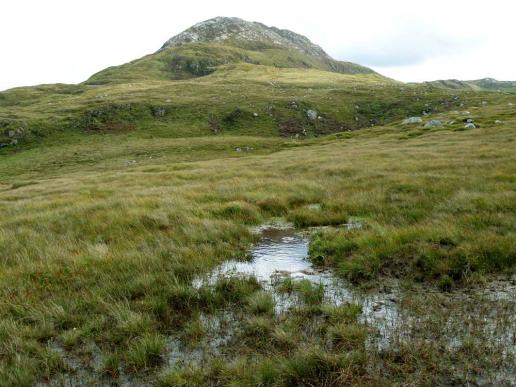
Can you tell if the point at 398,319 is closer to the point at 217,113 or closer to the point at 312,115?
the point at 312,115

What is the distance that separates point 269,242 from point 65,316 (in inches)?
203

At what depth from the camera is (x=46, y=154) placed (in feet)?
181

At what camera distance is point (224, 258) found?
8766 millimetres

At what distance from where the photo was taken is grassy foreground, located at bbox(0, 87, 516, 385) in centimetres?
491

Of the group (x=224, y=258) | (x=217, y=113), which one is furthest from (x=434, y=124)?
(x=224, y=258)

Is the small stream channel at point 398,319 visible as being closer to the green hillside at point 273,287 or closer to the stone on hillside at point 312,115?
the green hillside at point 273,287

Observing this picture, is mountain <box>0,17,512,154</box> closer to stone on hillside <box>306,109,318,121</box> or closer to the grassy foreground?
stone on hillside <box>306,109,318,121</box>

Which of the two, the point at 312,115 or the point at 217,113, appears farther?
the point at 217,113

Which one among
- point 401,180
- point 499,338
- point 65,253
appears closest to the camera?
point 499,338

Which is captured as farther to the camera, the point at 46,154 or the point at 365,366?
the point at 46,154

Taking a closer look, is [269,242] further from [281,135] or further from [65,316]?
[281,135]

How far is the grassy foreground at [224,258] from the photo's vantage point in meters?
4.91

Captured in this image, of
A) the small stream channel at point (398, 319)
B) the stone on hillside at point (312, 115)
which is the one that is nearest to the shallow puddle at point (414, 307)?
the small stream channel at point (398, 319)

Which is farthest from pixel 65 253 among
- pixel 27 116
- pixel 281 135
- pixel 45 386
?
pixel 27 116
